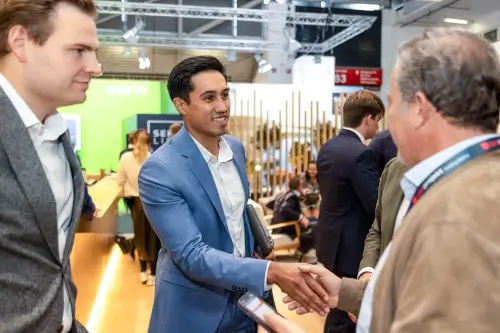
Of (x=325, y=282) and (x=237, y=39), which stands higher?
(x=237, y=39)

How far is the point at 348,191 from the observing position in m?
3.37

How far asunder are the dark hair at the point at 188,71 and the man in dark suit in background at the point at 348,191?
157 cm

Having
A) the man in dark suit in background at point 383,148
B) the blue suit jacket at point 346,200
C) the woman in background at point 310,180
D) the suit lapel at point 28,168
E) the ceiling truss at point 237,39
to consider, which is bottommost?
the woman in background at point 310,180

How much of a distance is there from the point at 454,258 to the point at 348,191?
2629mm

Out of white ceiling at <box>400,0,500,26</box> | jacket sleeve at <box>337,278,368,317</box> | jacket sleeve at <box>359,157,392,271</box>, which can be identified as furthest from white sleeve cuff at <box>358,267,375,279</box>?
white ceiling at <box>400,0,500,26</box>

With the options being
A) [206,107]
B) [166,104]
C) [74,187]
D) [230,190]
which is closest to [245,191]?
[230,190]

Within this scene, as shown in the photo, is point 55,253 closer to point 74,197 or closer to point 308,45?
point 74,197

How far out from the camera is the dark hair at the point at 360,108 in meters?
3.48

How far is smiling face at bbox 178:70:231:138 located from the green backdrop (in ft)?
31.5

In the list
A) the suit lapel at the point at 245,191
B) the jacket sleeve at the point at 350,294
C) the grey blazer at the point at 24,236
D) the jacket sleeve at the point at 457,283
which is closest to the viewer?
the jacket sleeve at the point at 457,283

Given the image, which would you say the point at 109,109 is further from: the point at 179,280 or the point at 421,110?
the point at 421,110

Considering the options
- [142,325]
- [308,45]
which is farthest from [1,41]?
A: [308,45]

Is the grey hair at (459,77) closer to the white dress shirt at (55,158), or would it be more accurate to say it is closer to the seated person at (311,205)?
the white dress shirt at (55,158)

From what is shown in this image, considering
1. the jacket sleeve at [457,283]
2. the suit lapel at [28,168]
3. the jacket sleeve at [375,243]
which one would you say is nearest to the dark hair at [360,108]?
the jacket sleeve at [375,243]
